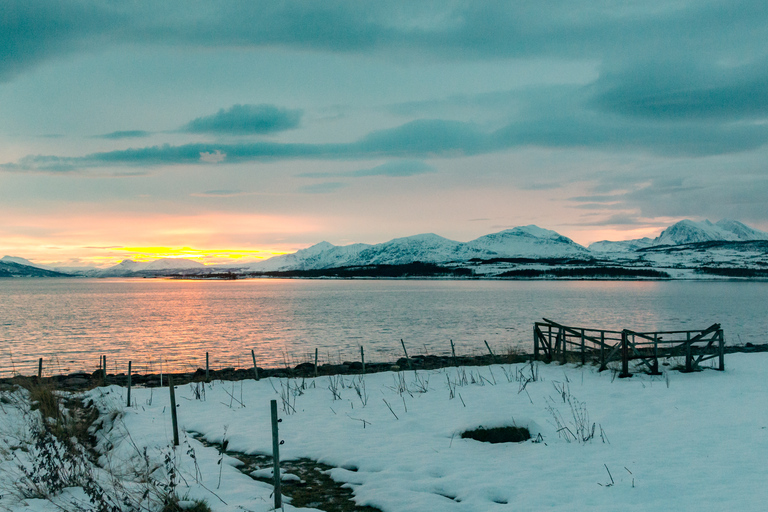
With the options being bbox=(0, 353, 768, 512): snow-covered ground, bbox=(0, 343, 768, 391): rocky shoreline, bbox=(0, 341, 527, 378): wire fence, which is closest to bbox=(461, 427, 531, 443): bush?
bbox=(0, 353, 768, 512): snow-covered ground

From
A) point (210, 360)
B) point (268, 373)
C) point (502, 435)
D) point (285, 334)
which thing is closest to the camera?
point (502, 435)

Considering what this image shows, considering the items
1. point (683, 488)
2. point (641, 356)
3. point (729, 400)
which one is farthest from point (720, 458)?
point (641, 356)

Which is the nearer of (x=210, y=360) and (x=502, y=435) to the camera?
(x=502, y=435)

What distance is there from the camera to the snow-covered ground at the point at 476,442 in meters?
8.38

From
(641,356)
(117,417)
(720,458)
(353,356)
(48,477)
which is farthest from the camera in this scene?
(353,356)

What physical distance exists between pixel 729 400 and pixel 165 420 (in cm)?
1689

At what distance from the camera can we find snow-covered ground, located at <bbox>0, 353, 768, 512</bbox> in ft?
27.5

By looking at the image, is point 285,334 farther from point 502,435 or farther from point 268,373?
point 502,435

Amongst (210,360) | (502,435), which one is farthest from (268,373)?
(502,435)

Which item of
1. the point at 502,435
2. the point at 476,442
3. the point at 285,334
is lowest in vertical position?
the point at 285,334

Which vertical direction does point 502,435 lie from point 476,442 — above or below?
above

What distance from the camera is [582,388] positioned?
1725 centimetres

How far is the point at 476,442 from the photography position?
455 inches

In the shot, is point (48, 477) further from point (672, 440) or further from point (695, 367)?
point (695, 367)
